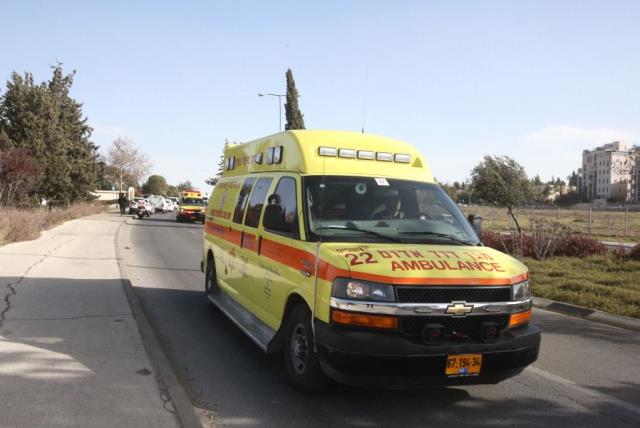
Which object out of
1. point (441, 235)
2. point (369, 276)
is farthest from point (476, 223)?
point (369, 276)

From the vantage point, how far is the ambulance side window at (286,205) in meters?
5.12

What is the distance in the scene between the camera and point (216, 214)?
27.2 ft

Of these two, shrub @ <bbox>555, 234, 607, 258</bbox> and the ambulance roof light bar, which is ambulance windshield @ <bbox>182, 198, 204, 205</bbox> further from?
the ambulance roof light bar

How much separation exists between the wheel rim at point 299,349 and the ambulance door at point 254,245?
0.89 m

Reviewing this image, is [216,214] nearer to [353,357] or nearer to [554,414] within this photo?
[353,357]

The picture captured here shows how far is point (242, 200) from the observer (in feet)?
22.8

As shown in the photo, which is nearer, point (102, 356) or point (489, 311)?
point (489, 311)

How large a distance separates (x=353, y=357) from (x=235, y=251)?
10.5 feet

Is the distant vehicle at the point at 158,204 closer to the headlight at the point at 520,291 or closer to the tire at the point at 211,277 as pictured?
the tire at the point at 211,277

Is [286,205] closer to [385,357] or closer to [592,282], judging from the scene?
[385,357]

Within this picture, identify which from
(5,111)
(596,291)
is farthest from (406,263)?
(5,111)

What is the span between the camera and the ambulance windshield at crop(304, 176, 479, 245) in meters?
4.97

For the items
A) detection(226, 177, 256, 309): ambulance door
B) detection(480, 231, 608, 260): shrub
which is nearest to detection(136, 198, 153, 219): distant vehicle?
detection(480, 231, 608, 260): shrub

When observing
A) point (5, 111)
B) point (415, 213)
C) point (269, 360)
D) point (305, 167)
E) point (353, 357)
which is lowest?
point (269, 360)
